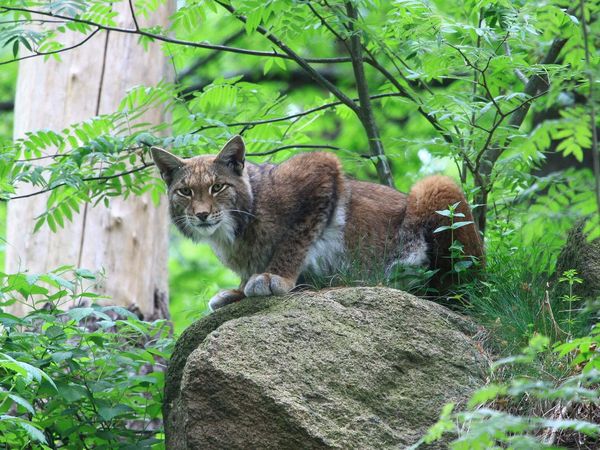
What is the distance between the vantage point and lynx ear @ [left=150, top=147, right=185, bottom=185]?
6.39m

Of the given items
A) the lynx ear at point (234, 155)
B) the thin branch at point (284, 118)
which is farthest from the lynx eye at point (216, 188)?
the thin branch at point (284, 118)

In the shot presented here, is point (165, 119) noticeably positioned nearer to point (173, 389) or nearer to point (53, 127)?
point (53, 127)

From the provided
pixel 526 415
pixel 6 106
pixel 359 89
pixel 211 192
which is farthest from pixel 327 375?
pixel 6 106

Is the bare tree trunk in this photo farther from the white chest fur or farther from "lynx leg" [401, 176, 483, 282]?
"lynx leg" [401, 176, 483, 282]

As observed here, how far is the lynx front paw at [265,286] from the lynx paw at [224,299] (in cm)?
33

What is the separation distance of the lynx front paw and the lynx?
0.51 ft

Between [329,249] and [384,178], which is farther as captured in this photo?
[384,178]

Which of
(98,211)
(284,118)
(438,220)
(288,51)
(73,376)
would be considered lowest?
(73,376)

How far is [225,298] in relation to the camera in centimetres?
623

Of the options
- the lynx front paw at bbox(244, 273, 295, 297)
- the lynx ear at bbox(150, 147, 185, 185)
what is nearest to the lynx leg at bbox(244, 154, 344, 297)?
the lynx front paw at bbox(244, 273, 295, 297)

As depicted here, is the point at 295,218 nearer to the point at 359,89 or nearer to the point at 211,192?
the point at 211,192

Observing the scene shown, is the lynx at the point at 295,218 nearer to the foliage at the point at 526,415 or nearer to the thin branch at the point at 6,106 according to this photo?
the foliage at the point at 526,415

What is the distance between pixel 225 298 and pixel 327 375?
166cm

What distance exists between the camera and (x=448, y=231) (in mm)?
6227
